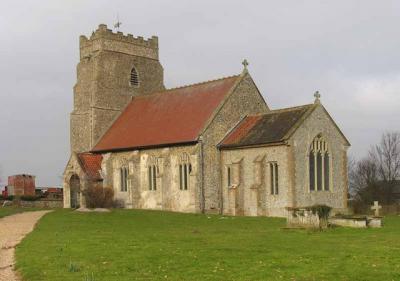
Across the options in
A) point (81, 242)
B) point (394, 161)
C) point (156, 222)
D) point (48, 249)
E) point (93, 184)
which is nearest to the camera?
point (48, 249)

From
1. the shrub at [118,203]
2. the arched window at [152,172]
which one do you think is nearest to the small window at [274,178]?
the arched window at [152,172]

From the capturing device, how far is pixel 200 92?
47719 mm

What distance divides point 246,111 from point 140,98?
12.6 meters

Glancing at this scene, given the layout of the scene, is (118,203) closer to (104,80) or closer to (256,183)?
(104,80)

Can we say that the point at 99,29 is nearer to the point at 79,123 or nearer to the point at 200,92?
the point at 79,123

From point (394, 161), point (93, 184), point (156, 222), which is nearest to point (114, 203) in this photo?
point (93, 184)

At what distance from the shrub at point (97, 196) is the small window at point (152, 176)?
3472 millimetres

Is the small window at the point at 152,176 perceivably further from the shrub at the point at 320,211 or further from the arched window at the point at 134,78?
the shrub at the point at 320,211

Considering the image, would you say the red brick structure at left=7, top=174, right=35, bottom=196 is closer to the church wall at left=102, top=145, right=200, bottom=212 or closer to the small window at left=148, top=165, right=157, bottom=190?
the church wall at left=102, top=145, right=200, bottom=212

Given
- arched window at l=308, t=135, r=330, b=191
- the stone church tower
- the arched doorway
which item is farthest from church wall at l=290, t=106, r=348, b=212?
the stone church tower

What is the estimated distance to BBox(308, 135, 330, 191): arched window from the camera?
40.8 meters

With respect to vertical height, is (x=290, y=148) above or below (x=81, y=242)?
above

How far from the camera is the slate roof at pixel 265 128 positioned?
4034 cm

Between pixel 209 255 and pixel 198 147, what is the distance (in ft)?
83.4
